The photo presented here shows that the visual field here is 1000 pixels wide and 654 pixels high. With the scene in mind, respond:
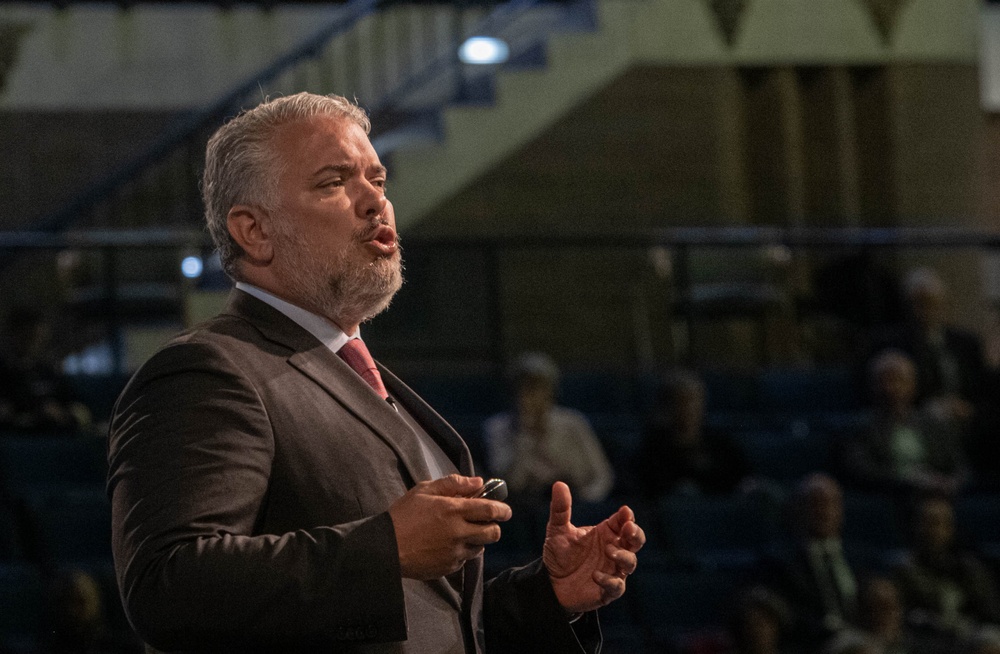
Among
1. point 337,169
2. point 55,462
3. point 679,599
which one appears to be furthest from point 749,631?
point 337,169

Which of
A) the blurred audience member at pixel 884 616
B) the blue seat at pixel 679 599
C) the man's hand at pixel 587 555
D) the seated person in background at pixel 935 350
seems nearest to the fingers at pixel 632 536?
the man's hand at pixel 587 555

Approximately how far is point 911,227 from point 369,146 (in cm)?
768

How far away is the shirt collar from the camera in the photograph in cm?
170

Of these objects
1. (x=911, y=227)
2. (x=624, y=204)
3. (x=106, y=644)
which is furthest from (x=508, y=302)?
(x=106, y=644)

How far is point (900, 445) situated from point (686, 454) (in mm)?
790

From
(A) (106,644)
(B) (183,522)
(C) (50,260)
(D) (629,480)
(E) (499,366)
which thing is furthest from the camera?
(C) (50,260)

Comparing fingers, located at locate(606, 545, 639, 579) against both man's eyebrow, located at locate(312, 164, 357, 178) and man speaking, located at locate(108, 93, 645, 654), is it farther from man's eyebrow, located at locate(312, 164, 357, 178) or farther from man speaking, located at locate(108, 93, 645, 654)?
man's eyebrow, located at locate(312, 164, 357, 178)

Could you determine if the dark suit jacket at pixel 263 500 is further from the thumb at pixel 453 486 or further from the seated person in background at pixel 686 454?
the seated person in background at pixel 686 454

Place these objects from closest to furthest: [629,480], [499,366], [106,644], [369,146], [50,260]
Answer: [369,146]
[106,644]
[629,480]
[499,366]
[50,260]

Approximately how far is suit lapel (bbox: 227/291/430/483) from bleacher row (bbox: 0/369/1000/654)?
2.95 metres

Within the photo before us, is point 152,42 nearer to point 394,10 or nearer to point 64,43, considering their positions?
point 64,43

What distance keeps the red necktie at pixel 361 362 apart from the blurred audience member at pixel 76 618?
9.24ft

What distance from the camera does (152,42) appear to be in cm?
872

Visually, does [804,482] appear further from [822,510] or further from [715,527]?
[715,527]
